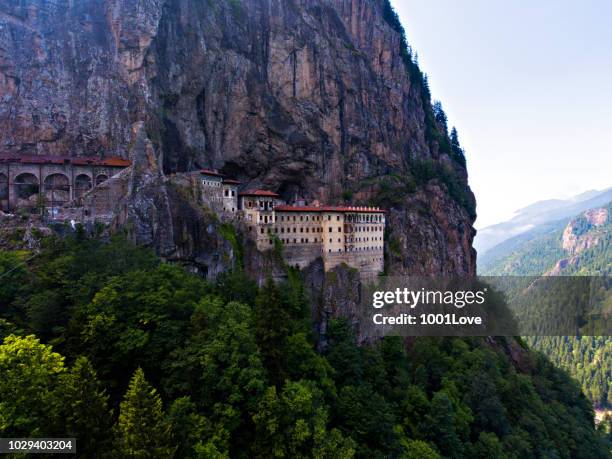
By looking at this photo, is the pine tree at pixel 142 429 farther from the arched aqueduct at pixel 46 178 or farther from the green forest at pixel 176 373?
the arched aqueduct at pixel 46 178

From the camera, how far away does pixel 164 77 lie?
5028 cm

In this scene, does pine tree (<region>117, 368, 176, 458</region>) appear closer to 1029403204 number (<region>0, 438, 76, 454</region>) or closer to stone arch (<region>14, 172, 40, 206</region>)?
1029403204 number (<region>0, 438, 76, 454</region>)

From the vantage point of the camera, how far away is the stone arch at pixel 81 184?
138ft

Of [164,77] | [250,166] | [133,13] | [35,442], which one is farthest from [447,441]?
[133,13]

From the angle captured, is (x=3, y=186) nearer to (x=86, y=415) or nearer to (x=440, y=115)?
(x=86, y=415)

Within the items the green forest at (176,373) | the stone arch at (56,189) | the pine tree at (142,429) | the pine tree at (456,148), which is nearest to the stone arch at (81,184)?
the stone arch at (56,189)

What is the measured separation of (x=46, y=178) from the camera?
41.1 metres

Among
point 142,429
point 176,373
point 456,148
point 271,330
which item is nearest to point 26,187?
point 176,373

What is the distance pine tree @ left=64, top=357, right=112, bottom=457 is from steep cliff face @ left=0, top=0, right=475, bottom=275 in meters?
23.5

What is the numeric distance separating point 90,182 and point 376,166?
4857 centimetres

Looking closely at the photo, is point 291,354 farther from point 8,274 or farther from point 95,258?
point 8,274

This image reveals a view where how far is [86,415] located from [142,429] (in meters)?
2.35

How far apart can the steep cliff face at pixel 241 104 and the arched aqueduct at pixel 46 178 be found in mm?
3542

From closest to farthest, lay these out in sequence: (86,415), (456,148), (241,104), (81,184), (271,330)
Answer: (86,415) < (271,330) < (81,184) < (241,104) < (456,148)
